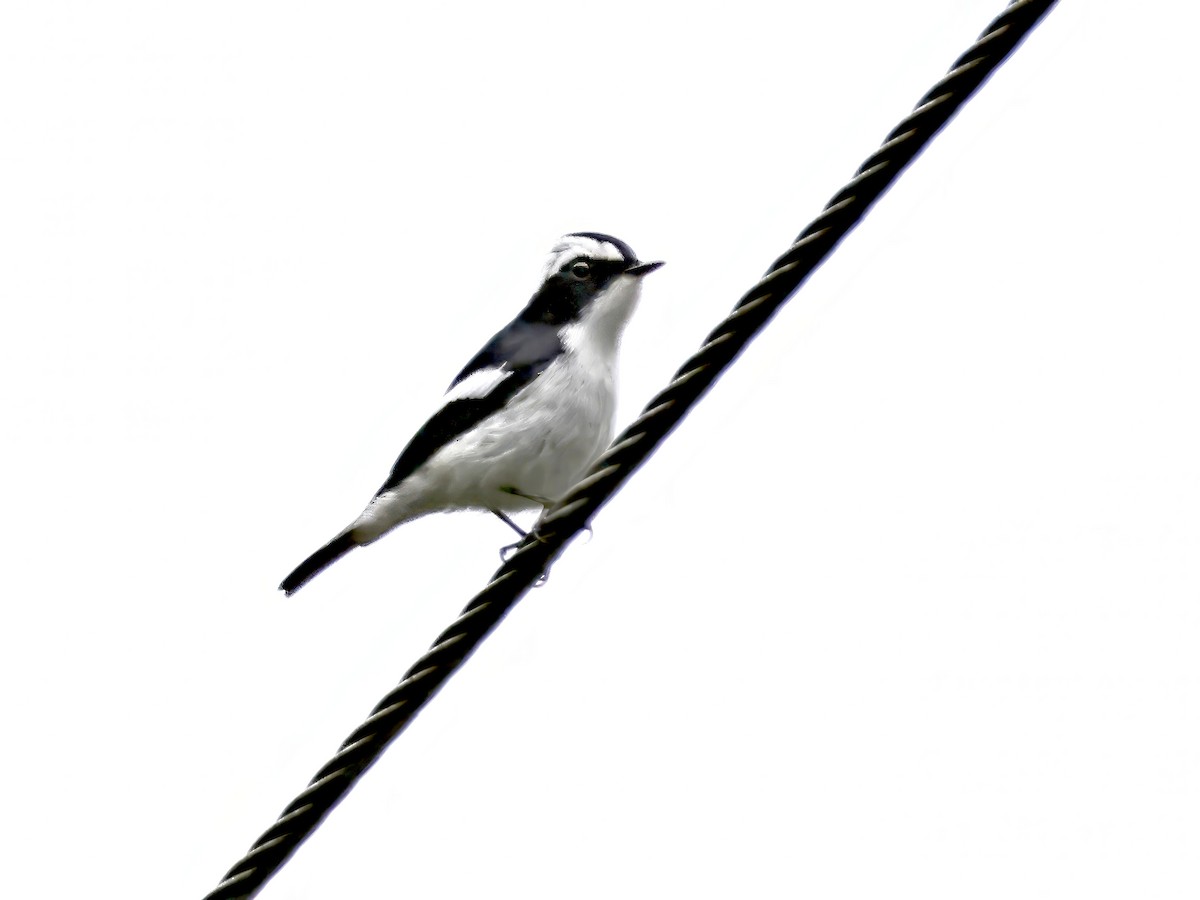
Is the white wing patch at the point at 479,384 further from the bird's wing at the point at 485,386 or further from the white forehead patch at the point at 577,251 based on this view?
the white forehead patch at the point at 577,251

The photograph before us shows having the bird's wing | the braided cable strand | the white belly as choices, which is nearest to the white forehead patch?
the bird's wing

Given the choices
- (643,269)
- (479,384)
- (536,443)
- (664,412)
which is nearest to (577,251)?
(643,269)

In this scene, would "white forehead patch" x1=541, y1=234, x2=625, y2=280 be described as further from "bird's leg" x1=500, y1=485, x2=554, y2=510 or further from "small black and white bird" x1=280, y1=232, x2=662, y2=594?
"bird's leg" x1=500, y1=485, x2=554, y2=510

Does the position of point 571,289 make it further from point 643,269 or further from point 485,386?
point 485,386

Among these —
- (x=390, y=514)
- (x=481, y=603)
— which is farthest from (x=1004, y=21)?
(x=390, y=514)

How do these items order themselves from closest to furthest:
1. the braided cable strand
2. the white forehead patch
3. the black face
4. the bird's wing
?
1. the braided cable strand
2. the bird's wing
3. the black face
4. the white forehead patch

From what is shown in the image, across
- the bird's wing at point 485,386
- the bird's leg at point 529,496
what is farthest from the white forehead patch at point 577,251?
the bird's leg at point 529,496
